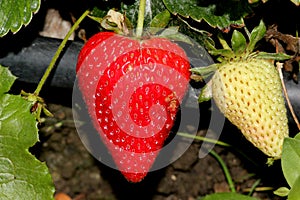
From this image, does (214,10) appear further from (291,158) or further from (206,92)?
(291,158)

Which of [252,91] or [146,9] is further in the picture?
[146,9]

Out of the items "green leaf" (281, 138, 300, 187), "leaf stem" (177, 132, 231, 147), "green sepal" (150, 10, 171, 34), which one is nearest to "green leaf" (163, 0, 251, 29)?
"green sepal" (150, 10, 171, 34)

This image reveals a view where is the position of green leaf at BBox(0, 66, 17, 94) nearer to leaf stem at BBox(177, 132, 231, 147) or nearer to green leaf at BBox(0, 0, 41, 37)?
green leaf at BBox(0, 0, 41, 37)

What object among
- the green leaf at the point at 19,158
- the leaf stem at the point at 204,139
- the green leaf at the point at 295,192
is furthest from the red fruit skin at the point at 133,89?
the leaf stem at the point at 204,139

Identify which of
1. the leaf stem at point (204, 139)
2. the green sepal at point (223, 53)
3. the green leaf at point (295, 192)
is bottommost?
the leaf stem at point (204, 139)

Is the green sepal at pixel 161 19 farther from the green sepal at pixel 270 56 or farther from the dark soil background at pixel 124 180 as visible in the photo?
the dark soil background at pixel 124 180

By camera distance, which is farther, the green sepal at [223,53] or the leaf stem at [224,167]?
the leaf stem at [224,167]

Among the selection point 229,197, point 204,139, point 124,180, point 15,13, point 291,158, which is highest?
point 15,13

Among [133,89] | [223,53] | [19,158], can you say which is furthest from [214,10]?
[19,158]
